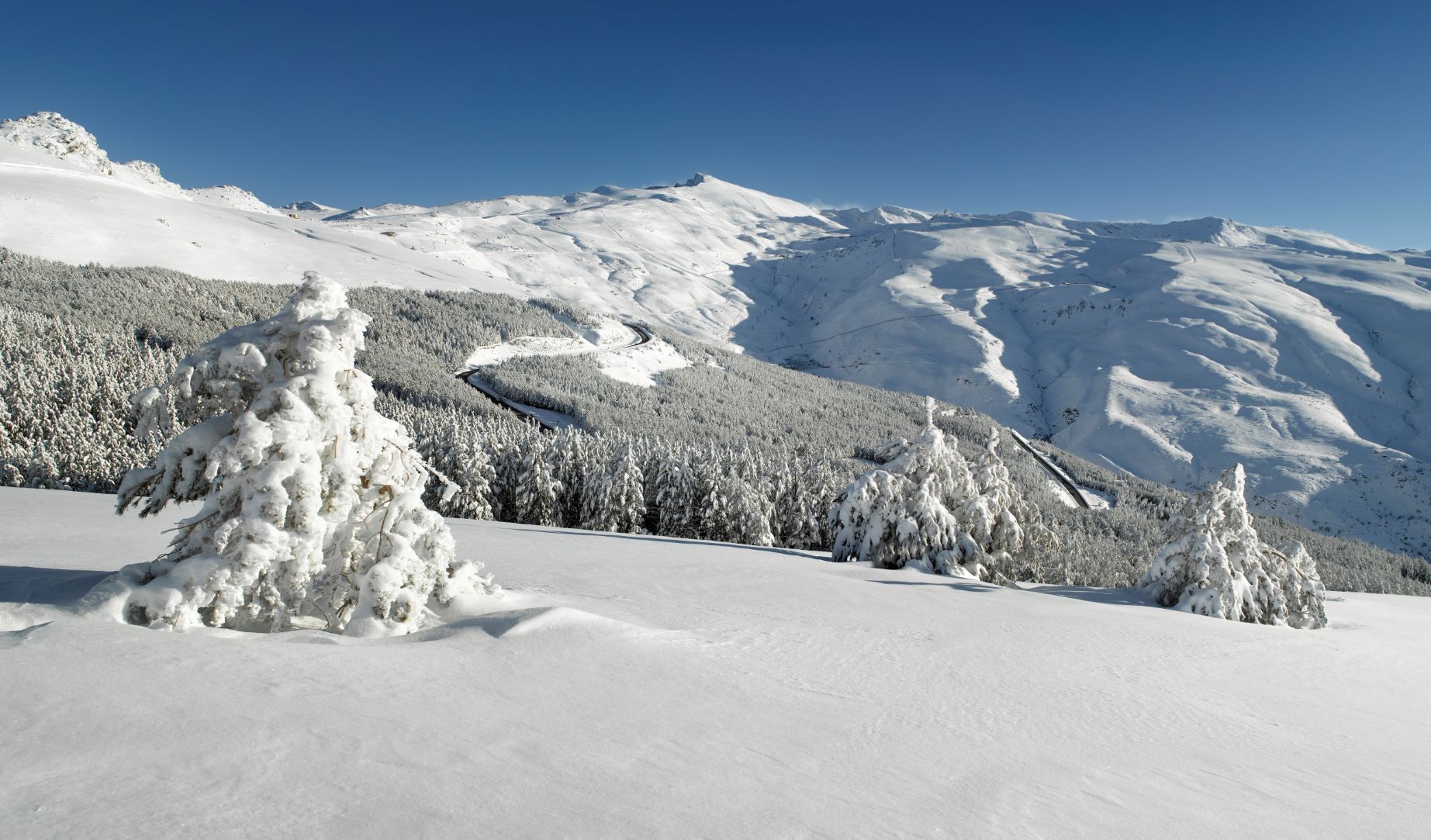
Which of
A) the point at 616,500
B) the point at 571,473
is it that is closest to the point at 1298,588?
the point at 616,500

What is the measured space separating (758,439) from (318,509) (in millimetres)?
80930

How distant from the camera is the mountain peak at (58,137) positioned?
166 metres

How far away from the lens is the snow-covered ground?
338 centimetres

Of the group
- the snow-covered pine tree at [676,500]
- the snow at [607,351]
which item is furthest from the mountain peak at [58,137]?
the snow-covered pine tree at [676,500]

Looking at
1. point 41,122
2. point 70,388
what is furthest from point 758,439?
point 41,122

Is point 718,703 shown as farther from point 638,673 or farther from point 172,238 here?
point 172,238

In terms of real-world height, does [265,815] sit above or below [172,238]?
below

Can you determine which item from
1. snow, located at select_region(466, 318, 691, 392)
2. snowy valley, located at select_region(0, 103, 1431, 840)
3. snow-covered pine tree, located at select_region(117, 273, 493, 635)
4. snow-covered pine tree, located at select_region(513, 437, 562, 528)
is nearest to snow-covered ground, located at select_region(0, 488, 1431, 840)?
snowy valley, located at select_region(0, 103, 1431, 840)

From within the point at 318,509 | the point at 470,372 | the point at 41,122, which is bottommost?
the point at 318,509

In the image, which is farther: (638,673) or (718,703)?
(638,673)

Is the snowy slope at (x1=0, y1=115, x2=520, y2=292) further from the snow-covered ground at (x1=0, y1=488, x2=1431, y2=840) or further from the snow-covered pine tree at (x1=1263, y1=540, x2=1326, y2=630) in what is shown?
the snow-covered pine tree at (x1=1263, y1=540, x2=1326, y2=630)

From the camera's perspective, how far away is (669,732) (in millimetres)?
4570

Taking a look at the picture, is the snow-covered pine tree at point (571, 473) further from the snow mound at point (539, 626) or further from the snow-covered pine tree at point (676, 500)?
the snow mound at point (539, 626)

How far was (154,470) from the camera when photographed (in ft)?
22.3
